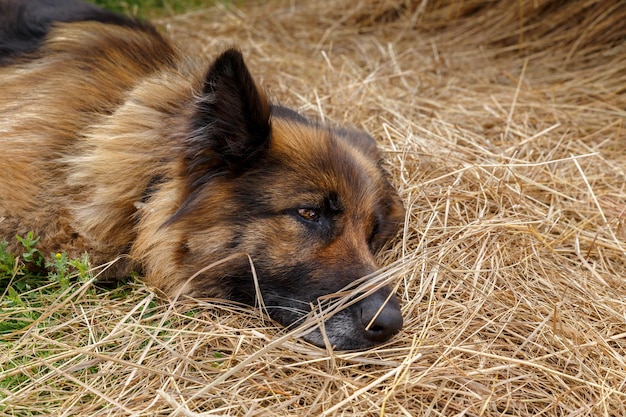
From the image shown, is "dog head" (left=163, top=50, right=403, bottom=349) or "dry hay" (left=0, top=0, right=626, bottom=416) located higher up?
"dog head" (left=163, top=50, right=403, bottom=349)

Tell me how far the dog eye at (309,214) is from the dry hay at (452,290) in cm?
44

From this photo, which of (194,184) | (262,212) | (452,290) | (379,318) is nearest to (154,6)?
(194,184)

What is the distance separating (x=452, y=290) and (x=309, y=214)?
0.85 m

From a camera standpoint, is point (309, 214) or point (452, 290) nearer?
point (309, 214)

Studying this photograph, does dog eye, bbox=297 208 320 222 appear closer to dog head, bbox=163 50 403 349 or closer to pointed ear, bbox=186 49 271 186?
dog head, bbox=163 50 403 349

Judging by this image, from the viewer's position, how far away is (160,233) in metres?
3.21

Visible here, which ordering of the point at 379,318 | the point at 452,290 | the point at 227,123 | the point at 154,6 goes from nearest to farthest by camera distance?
the point at 379,318, the point at 227,123, the point at 452,290, the point at 154,6

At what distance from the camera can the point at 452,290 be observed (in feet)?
11.2

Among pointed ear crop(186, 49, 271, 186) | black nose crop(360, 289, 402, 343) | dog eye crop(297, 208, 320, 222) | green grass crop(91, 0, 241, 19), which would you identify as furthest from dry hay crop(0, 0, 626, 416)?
green grass crop(91, 0, 241, 19)

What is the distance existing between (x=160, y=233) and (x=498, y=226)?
6.01 ft

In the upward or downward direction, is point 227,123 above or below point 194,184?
above

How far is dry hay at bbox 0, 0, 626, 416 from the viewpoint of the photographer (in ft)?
8.96

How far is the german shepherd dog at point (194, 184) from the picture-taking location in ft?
10.1

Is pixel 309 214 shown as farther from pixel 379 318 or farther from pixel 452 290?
pixel 452 290
